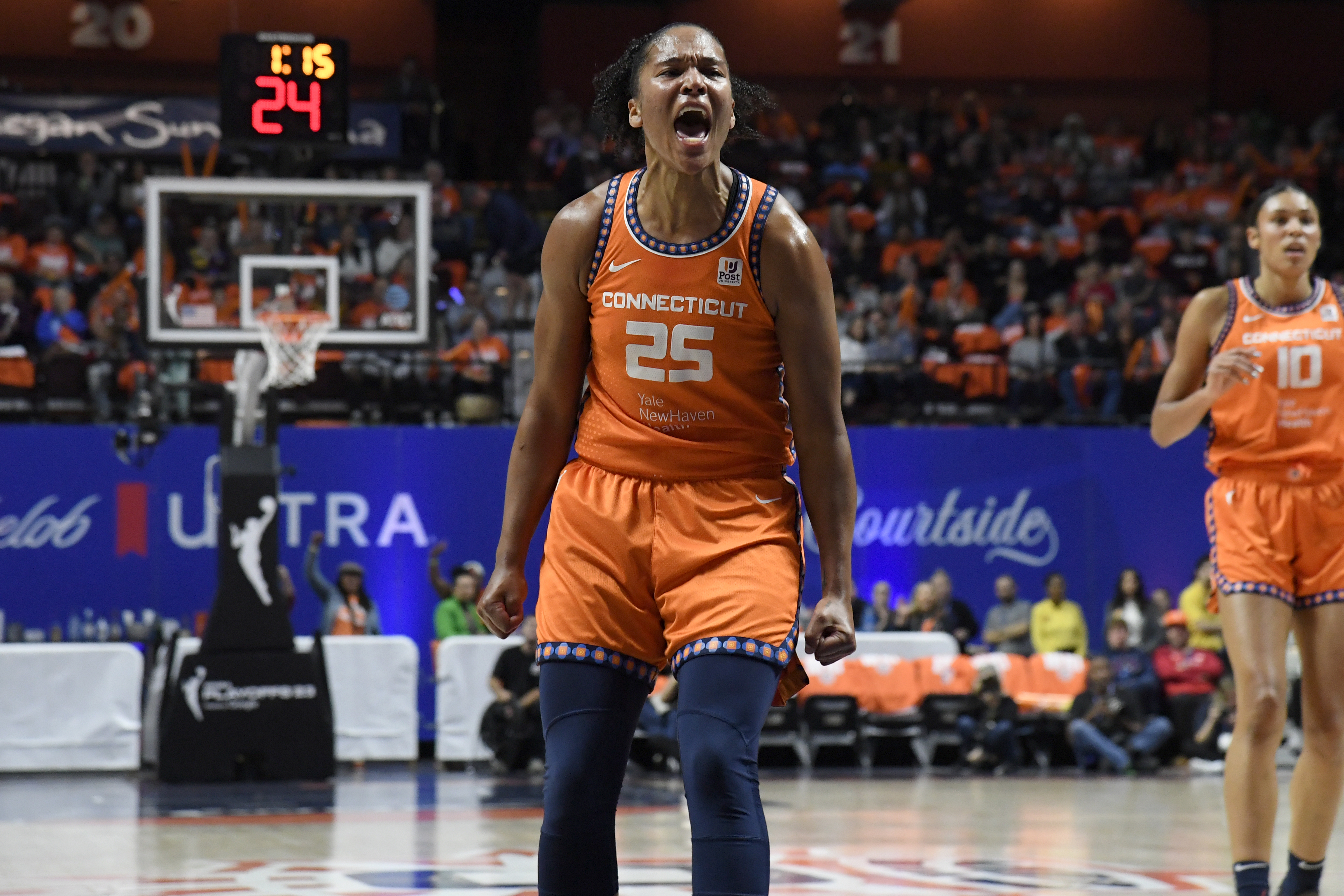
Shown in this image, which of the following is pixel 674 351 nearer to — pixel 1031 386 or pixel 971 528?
pixel 971 528

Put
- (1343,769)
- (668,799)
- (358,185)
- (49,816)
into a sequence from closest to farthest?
(1343,769)
(49,816)
(668,799)
(358,185)

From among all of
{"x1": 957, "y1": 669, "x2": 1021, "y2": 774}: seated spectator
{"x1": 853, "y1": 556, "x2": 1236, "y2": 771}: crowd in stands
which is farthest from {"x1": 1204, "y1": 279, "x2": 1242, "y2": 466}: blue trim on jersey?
{"x1": 957, "y1": 669, "x2": 1021, "y2": 774}: seated spectator

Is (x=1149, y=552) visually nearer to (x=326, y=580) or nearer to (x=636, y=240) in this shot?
(x=326, y=580)

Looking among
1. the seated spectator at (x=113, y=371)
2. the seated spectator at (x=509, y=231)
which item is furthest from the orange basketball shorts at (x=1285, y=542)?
the seated spectator at (x=509, y=231)

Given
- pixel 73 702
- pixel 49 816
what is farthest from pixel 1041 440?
pixel 49 816

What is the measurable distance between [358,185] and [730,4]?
47.5ft

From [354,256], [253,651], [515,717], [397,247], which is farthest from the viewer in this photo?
[515,717]

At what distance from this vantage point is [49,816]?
9.24 m

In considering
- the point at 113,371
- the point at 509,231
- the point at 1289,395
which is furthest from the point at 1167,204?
the point at 1289,395

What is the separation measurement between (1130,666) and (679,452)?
11144mm

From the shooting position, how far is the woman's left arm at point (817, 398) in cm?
341

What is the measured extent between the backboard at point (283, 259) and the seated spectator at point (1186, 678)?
6570 mm

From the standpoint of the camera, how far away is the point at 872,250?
1903 cm

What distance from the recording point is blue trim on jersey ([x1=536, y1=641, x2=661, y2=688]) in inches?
133
